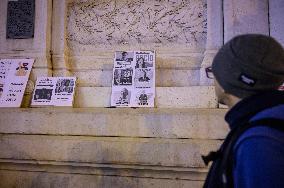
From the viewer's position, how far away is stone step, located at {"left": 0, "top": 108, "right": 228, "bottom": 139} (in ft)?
11.1

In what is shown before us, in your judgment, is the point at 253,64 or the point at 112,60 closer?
the point at 253,64

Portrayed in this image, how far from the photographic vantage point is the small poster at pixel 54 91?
418 centimetres

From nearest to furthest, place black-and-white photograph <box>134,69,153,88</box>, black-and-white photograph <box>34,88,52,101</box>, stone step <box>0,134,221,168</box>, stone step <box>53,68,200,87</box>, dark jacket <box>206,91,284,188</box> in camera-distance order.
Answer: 1. dark jacket <box>206,91,284,188</box>
2. stone step <box>0,134,221,168</box>
3. black-and-white photograph <box>134,69,153,88</box>
4. black-and-white photograph <box>34,88,52,101</box>
5. stone step <box>53,68,200,87</box>

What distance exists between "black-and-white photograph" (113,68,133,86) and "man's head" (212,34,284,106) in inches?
108

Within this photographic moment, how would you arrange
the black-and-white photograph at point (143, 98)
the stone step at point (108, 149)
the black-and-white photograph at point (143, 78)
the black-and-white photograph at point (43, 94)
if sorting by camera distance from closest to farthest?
the stone step at point (108, 149), the black-and-white photograph at point (143, 98), the black-and-white photograph at point (143, 78), the black-and-white photograph at point (43, 94)

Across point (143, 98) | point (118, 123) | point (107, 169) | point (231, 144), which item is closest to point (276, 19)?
point (143, 98)

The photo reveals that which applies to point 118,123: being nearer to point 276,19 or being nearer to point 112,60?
point 112,60

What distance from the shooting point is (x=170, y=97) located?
4.18 metres

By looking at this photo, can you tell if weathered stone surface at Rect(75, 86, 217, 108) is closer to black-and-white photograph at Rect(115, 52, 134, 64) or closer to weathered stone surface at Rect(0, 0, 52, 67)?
black-and-white photograph at Rect(115, 52, 134, 64)

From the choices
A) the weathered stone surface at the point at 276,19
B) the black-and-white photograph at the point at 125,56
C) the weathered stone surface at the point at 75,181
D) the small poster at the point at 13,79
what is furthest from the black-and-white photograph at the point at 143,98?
the weathered stone surface at the point at 276,19

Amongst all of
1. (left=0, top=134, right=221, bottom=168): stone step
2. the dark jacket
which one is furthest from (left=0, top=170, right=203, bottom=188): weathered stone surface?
the dark jacket

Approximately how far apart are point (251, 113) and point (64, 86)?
3.29 metres

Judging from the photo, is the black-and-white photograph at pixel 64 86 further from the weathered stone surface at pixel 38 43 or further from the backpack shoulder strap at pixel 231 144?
the backpack shoulder strap at pixel 231 144

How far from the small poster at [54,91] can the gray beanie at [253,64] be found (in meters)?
3.00
